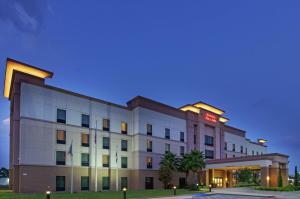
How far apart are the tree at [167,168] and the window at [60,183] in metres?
15.8

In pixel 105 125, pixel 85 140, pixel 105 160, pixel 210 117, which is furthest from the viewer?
pixel 210 117

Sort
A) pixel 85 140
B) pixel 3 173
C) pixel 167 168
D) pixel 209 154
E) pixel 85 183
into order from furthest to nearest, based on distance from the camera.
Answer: pixel 3 173, pixel 209 154, pixel 167 168, pixel 85 140, pixel 85 183

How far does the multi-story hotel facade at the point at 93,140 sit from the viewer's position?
40.9m

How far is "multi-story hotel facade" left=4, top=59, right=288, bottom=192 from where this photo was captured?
40.9m

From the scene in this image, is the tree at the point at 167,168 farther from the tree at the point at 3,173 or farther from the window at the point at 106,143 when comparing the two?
the tree at the point at 3,173

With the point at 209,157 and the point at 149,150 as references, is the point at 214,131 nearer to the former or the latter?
the point at 209,157

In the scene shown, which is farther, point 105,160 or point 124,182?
point 124,182

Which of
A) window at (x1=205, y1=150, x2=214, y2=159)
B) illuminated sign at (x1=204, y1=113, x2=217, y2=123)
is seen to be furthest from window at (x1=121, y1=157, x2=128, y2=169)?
illuminated sign at (x1=204, y1=113, x2=217, y2=123)

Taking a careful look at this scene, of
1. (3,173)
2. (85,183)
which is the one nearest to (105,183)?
(85,183)

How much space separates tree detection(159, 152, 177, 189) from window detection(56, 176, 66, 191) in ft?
52.0

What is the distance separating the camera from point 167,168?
5141 cm

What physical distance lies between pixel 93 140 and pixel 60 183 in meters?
8.08

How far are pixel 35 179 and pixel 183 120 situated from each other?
1283 inches

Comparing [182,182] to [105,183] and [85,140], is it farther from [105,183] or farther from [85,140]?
[85,140]
